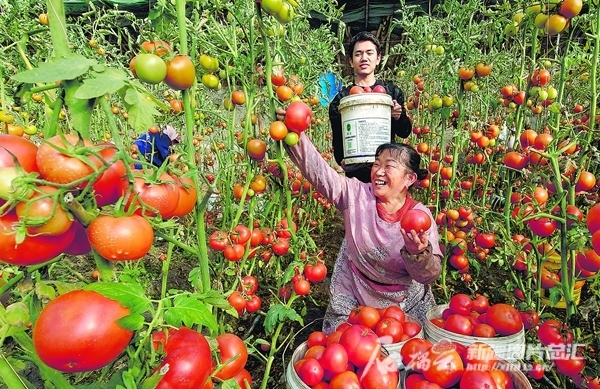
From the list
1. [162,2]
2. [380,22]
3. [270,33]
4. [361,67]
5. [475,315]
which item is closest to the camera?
[162,2]

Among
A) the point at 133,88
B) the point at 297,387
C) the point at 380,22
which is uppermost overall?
the point at 380,22

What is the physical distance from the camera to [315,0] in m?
2.56

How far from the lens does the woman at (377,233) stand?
69.1 inches

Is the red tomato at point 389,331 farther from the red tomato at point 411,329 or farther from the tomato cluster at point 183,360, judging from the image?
the tomato cluster at point 183,360

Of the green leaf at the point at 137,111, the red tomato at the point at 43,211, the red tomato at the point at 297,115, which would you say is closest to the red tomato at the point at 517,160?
the red tomato at the point at 297,115

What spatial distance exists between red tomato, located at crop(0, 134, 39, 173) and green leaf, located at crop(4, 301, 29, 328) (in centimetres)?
25

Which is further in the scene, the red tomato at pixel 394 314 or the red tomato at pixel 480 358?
the red tomato at pixel 394 314

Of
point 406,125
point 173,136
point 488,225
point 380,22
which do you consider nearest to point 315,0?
point 406,125

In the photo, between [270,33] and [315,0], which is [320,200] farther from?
[270,33]

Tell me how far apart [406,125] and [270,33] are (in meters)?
1.29

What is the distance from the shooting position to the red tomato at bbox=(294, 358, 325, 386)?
1.32 m

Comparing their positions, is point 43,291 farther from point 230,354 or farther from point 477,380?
point 477,380

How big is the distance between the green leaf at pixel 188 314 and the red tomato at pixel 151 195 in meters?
0.16

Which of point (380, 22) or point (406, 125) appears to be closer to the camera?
point (406, 125)
